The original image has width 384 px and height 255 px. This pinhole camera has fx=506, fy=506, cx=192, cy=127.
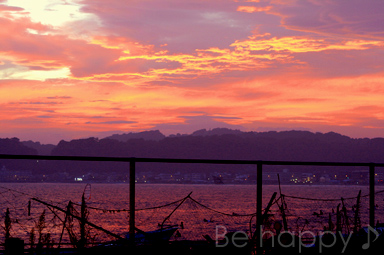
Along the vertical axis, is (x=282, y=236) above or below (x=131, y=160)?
below

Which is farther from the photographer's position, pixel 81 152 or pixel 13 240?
pixel 81 152

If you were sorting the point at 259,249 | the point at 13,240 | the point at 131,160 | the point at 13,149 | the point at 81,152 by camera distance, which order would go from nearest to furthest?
the point at 13,240
the point at 131,160
the point at 259,249
the point at 81,152
the point at 13,149

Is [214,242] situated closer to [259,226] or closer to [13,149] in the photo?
[259,226]

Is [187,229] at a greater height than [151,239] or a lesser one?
lesser

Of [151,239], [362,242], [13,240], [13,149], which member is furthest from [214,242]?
[13,149]

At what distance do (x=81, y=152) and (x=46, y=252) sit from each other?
180m

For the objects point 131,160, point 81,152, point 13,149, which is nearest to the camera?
point 131,160

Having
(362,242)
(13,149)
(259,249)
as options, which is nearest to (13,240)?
(259,249)

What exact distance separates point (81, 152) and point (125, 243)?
591 feet

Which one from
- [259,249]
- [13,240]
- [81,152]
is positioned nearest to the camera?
[13,240]

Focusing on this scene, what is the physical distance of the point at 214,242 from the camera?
6484mm

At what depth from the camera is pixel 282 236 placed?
6402 mm

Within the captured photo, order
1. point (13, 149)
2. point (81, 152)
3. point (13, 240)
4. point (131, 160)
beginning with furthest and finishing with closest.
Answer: point (13, 149), point (81, 152), point (131, 160), point (13, 240)

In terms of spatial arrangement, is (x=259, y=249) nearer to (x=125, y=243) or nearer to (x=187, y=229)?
(x=125, y=243)
